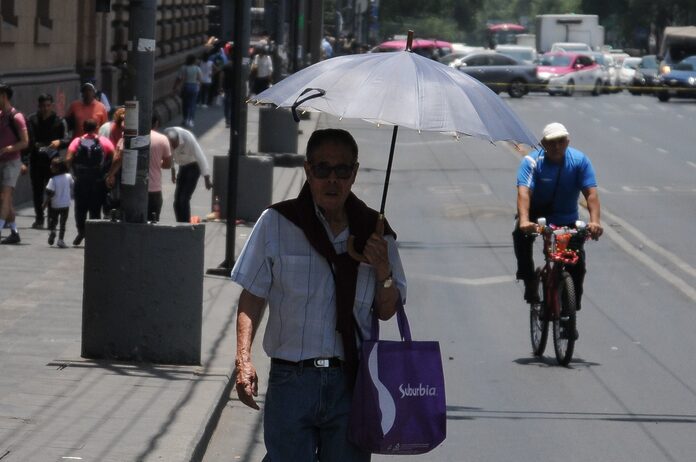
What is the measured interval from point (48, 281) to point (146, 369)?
4.33 meters

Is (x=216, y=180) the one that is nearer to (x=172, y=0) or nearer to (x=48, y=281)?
(x=48, y=281)

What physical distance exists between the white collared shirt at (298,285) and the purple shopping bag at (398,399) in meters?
0.16

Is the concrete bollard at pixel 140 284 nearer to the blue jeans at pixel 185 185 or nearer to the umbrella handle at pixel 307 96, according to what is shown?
the umbrella handle at pixel 307 96

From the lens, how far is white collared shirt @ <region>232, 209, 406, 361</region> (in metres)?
4.84

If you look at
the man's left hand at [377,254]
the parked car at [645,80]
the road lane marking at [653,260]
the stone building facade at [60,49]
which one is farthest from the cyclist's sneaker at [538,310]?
the parked car at [645,80]

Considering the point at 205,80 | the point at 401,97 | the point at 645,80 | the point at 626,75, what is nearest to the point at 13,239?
the point at 401,97

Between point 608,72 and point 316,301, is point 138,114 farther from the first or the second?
point 608,72

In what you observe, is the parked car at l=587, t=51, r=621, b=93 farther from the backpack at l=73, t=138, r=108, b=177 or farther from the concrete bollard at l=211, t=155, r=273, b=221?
the backpack at l=73, t=138, r=108, b=177

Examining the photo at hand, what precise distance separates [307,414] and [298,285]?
1.40ft

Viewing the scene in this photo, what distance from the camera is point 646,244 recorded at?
17812 mm

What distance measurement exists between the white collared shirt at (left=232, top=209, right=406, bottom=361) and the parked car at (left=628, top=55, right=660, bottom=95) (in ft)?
181

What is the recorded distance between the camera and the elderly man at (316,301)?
4824 mm

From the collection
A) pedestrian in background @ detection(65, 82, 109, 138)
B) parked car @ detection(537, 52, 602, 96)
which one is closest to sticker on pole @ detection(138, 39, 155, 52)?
pedestrian in background @ detection(65, 82, 109, 138)

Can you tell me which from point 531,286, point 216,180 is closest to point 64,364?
point 531,286
